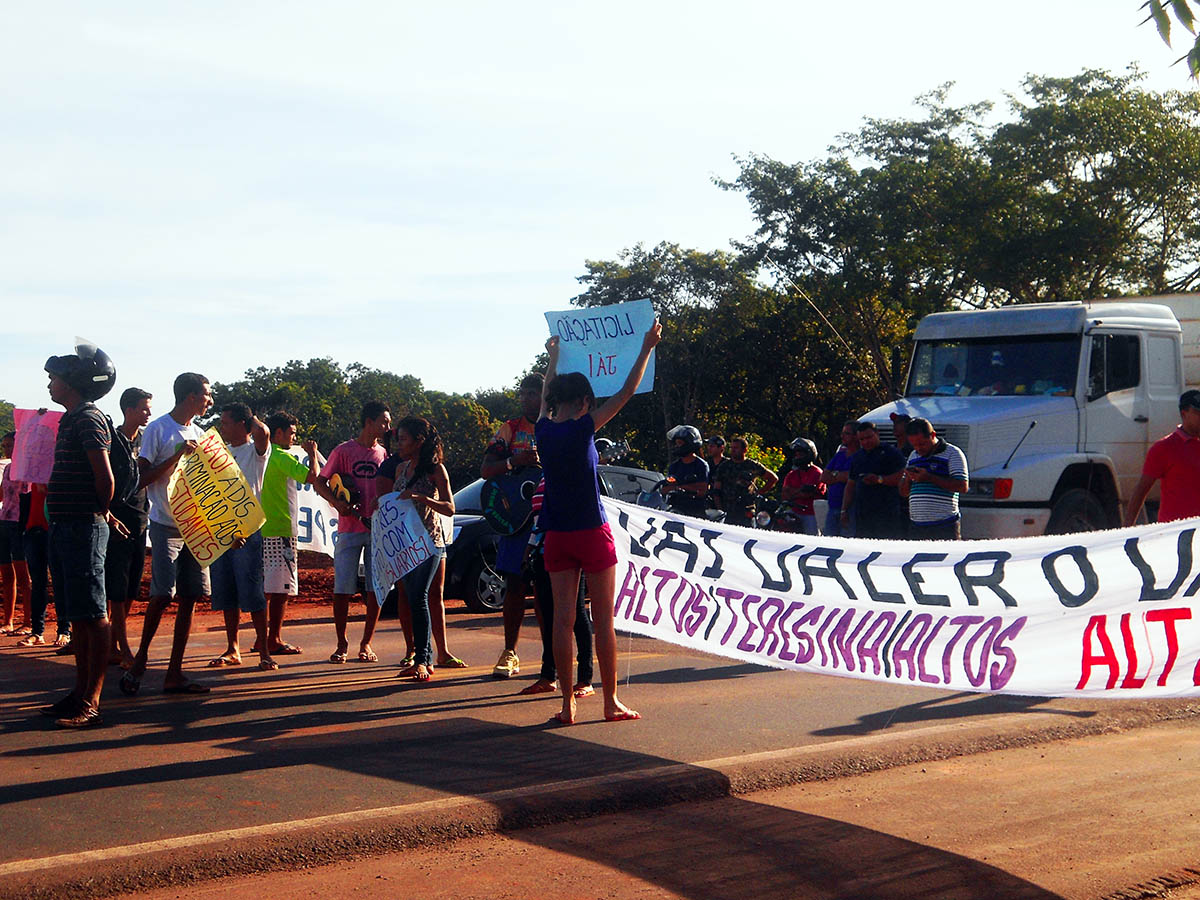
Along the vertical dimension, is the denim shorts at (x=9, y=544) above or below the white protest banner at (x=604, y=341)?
below

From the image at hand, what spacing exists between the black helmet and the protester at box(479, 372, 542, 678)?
7.91 feet

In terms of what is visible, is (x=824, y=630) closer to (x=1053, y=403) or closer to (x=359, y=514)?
(x=359, y=514)

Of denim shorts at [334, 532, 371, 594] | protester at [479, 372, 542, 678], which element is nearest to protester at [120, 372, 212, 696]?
denim shorts at [334, 532, 371, 594]

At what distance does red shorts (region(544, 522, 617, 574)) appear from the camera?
706 centimetres

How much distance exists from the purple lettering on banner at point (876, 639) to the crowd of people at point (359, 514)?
143 centimetres

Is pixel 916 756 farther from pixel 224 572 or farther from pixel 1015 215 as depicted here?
pixel 1015 215

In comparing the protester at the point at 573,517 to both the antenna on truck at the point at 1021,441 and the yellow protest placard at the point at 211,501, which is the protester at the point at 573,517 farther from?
the antenna on truck at the point at 1021,441

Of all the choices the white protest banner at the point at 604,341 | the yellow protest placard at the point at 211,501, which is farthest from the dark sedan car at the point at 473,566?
the white protest banner at the point at 604,341

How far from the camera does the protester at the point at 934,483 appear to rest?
984cm

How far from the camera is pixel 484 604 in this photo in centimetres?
1434

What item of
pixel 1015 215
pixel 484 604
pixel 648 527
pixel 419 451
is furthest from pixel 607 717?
pixel 1015 215

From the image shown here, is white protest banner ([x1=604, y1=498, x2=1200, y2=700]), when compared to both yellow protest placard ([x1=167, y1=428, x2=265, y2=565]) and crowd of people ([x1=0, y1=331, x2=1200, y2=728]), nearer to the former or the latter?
crowd of people ([x1=0, y1=331, x2=1200, y2=728])

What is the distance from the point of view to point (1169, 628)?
5547 millimetres

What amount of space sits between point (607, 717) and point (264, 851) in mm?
2852
